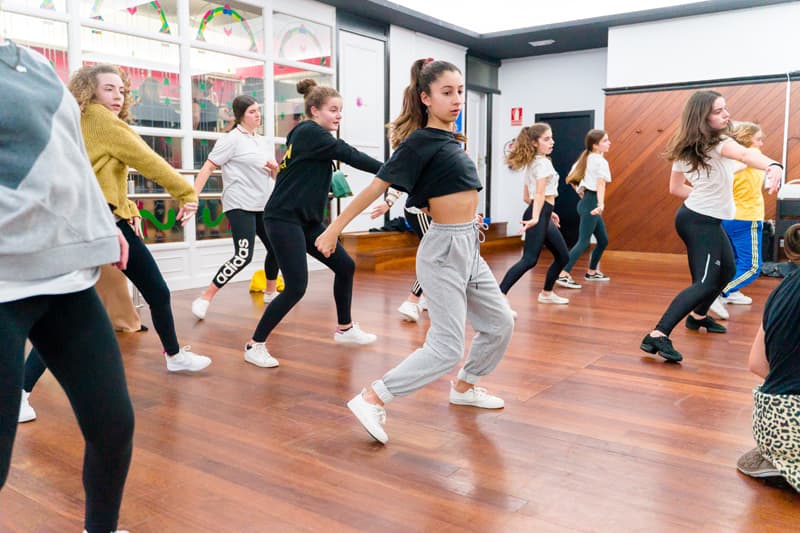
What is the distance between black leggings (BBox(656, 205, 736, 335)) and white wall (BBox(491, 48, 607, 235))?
6.87m

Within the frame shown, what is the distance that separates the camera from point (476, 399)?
9.13 ft

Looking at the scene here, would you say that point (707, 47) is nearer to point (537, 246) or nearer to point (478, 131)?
point (478, 131)

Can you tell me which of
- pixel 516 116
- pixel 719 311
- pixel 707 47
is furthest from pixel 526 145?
pixel 516 116

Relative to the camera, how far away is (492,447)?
235 cm

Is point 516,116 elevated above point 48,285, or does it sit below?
above

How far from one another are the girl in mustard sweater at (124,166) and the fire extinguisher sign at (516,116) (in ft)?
27.8

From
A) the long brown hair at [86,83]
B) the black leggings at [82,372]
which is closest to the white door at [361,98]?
the long brown hair at [86,83]

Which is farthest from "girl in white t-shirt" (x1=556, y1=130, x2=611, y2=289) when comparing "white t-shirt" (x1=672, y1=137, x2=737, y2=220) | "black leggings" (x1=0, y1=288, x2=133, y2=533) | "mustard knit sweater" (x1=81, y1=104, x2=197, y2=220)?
"black leggings" (x1=0, y1=288, x2=133, y2=533)

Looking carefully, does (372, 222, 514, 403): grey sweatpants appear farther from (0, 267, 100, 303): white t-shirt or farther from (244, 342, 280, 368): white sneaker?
(0, 267, 100, 303): white t-shirt

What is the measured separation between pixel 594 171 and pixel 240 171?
3.43m

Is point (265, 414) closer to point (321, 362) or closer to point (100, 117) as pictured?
point (321, 362)

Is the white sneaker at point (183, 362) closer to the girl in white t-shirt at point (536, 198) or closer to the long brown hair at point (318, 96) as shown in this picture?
the long brown hair at point (318, 96)

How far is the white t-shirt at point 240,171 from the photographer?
4809 millimetres

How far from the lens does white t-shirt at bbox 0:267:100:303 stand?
1164 mm
